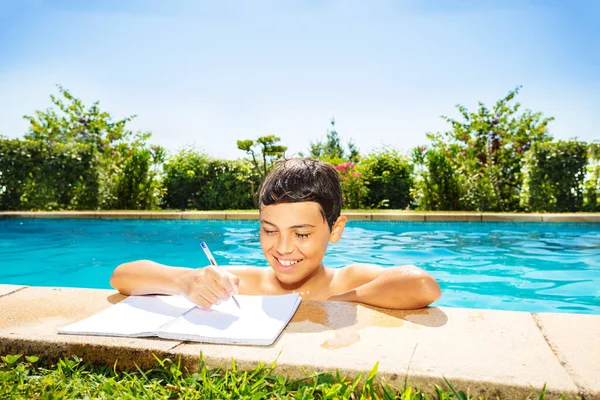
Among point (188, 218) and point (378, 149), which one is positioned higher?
point (378, 149)

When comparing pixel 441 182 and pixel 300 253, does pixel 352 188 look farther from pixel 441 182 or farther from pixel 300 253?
pixel 300 253

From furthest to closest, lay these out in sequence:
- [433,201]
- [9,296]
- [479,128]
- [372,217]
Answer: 1. [479,128]
2. [433,201]
3. [372,217]
4. [9,296]

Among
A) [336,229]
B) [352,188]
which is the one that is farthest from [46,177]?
[336,229]

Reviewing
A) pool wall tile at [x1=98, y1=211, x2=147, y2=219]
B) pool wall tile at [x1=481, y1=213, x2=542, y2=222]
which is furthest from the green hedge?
pool wall tile at [x1=481, y1=213, x2=542, y2=222]

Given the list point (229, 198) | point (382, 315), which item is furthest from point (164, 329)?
point (229, 198)

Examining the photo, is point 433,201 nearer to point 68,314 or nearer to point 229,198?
point 229,198

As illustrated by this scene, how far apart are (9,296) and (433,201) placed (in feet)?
37.5

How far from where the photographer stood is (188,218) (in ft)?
35.7

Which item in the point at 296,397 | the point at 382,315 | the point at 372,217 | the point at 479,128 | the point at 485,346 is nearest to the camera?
the point at 296,397

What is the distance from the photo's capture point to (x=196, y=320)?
1.91 m

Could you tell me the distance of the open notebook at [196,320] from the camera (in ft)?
5.72

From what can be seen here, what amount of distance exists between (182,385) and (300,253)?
3.23 ft

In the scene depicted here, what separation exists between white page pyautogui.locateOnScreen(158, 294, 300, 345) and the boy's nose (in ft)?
0.80

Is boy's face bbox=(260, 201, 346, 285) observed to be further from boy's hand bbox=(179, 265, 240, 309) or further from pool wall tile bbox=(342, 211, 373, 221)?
pool wall tile bbox=(342, 211, 373, 221)
